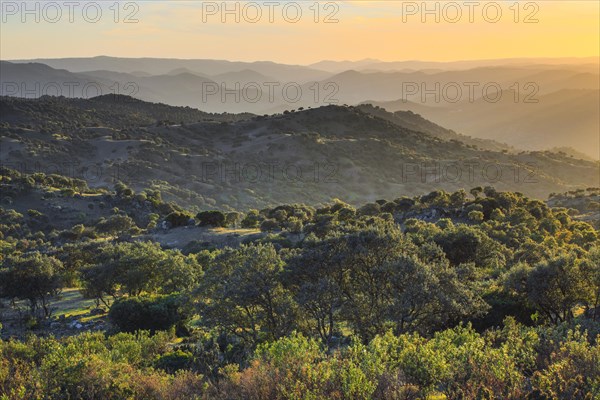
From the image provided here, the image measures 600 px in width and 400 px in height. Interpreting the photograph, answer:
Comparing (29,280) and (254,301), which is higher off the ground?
(254,301)

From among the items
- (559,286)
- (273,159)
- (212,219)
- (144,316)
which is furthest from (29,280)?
(273,159)

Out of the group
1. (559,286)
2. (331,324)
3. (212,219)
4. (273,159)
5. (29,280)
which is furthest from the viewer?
(273,159)

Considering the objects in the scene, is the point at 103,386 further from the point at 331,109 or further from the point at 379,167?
the point at 331,109

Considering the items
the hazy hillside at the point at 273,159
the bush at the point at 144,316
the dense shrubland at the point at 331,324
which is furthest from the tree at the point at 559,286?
the hazy hillside at the point at 273,159

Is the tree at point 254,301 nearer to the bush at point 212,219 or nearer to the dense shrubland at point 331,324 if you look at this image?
the dense shrubland at point 331,324

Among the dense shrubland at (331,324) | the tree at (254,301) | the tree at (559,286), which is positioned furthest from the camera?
the tree at (559,286)

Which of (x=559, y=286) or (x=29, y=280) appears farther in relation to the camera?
(x=29, y=280)

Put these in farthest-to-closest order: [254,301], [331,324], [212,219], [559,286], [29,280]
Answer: [212,219], [29,280], [559,286], [254,301], [331,324]

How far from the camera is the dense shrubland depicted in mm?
12672

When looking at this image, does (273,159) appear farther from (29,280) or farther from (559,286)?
(559,286)

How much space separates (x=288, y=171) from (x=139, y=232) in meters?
62.6

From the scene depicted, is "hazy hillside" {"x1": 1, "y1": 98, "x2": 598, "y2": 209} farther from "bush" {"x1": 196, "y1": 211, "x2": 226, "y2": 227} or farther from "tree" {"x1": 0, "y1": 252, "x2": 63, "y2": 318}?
"tree" {"x1": 0, "y1": 252, "x2": 63, "y2": 318}

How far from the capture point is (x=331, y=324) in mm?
20234

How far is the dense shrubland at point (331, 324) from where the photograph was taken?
12672 millimetres
